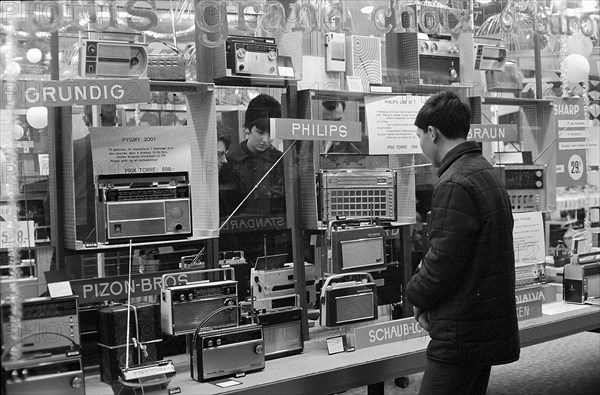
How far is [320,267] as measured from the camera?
3.93 meters

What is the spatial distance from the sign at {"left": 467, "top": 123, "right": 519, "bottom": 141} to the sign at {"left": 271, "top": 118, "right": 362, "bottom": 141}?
808 mm

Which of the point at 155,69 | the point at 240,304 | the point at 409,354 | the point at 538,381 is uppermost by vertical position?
the point at 155,69

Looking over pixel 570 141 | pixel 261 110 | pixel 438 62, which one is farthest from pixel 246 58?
pixel 570 141

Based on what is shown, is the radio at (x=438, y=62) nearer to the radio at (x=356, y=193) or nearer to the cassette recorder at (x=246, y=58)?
the radio at (x=356, y=193)

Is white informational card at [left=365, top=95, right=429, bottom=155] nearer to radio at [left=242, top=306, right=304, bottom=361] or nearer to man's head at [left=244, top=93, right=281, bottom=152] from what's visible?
man's head at [left=244, top=93, right=281, bottom=152]

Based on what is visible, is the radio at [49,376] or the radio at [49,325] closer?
the radio at [49,376]

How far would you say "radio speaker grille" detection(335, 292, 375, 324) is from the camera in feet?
12.2

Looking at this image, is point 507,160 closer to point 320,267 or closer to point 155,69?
point 320,267

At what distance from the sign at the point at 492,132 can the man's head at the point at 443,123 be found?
4.83 feet

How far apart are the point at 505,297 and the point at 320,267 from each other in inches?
47.3

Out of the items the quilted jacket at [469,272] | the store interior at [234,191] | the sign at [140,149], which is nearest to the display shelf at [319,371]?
the store interior at [234,191]

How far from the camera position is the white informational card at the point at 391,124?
418 centimetres

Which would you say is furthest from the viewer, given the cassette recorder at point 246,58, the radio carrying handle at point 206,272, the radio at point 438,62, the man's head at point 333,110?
the radio at point 438,62

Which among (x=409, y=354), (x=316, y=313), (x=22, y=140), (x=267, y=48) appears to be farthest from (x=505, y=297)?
(x=22, y=140)
